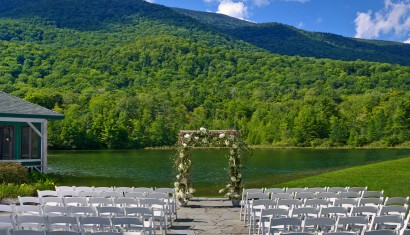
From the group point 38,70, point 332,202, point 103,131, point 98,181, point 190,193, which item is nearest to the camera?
point 332,202

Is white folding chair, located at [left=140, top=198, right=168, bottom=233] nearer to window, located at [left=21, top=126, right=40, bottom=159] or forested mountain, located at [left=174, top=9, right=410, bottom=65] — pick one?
window, located at [left=21, top=126, right=40, bottom=159]

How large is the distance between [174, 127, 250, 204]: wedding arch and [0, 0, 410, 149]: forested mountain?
5293 centimetres

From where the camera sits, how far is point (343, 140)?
249 ft

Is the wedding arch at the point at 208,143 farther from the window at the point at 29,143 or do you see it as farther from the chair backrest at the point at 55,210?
the window at the point at 29,143

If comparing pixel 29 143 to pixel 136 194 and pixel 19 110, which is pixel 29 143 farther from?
pixel 136 194

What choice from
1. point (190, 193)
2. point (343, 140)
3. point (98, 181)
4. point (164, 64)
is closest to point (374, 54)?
point (164, 64)

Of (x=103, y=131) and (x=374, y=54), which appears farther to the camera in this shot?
(x=374, y=54)

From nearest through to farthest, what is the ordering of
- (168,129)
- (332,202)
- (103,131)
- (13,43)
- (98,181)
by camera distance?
1. (332,202)
2. (98,181)
3. (103,131)
4. (168,129)
5. (13,43)

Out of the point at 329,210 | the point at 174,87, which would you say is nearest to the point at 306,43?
the point at 174,87

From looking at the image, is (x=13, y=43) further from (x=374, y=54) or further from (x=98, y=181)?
(x=374, y=54)

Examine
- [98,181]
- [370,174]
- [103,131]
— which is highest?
[370,174]

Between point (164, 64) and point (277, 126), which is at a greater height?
point (164, 64)

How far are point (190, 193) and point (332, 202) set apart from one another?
186 inches

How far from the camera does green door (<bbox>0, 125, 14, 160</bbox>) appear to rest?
21.6 meters
